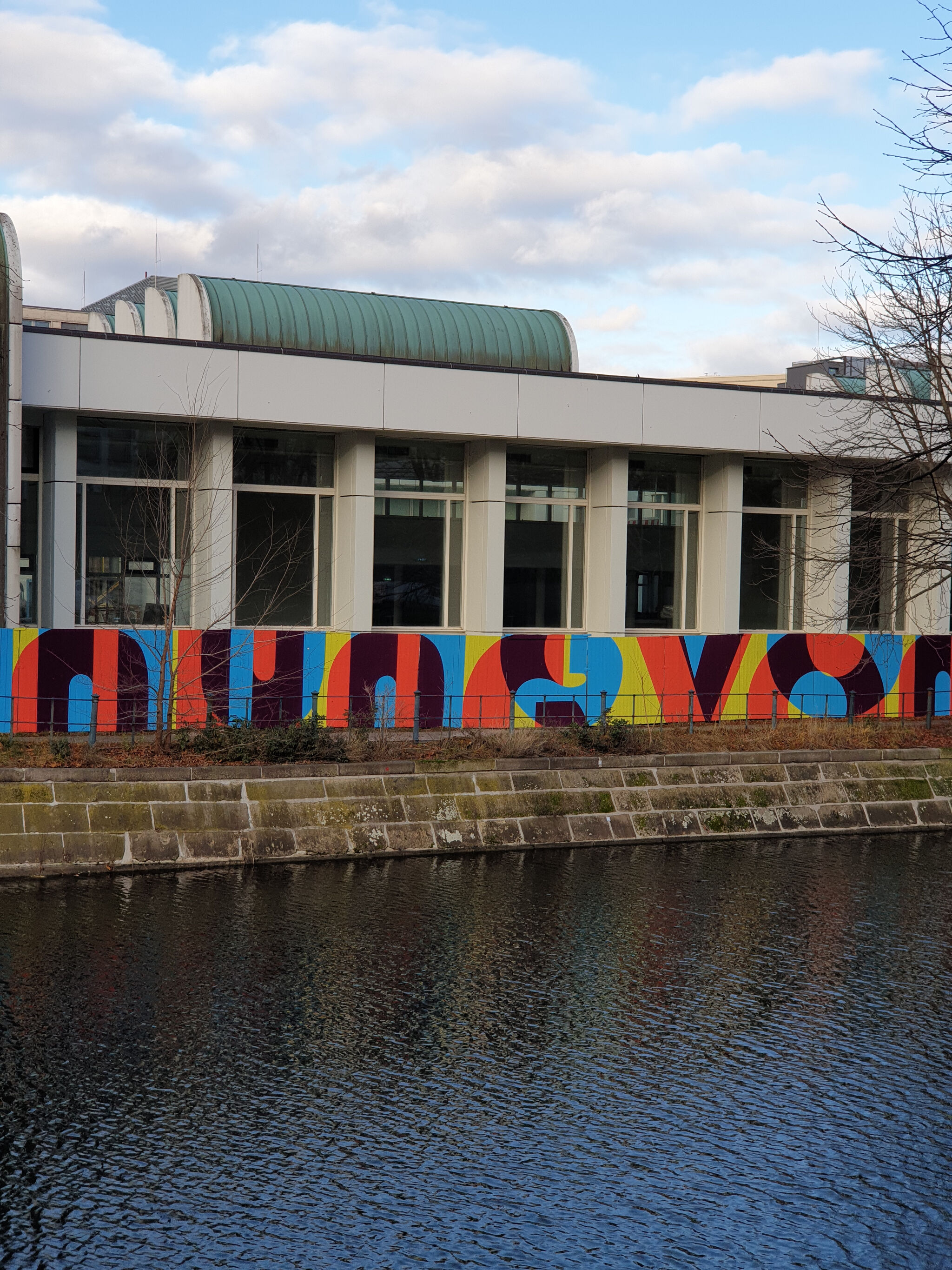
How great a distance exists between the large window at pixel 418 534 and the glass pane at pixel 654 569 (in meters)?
3.50

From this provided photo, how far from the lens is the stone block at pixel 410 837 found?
18.7m

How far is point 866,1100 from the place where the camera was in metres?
10.3

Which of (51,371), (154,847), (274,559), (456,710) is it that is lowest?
(154,847)

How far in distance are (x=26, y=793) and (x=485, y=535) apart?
11.0 metres

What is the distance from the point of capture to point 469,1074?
10.6 metres

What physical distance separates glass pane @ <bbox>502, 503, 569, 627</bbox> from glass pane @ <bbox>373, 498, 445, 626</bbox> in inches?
50.8

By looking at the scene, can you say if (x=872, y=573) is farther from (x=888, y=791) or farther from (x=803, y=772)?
(x=803, y=772)

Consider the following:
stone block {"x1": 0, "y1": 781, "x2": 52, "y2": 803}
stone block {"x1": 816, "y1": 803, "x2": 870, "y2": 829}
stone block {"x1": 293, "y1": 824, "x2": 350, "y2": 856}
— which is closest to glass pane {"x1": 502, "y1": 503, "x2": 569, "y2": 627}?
stone block {"x1": 816, "y1": 803, "x2": 870, "y2": 829}

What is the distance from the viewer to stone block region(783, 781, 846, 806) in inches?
856

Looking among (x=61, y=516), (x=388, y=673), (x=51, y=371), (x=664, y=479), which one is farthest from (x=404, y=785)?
(x=664, y=479)

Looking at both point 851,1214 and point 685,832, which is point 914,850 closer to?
point 685,832

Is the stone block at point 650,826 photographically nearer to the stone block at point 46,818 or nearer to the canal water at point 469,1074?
the canal water at point 469,1074

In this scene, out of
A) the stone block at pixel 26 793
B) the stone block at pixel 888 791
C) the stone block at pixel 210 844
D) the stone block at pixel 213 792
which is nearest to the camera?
the stone block at pixel 26 793

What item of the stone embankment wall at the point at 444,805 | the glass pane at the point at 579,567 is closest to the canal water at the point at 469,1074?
the stone embankment wall at the point at 444,805
